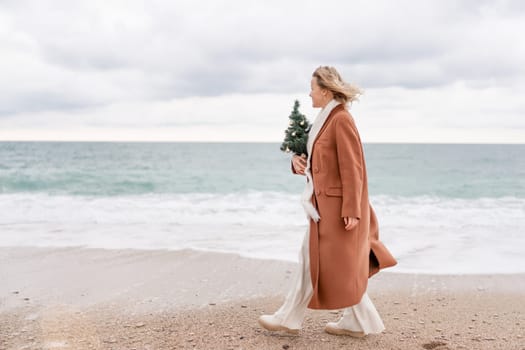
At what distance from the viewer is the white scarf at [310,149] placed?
9.80 feet

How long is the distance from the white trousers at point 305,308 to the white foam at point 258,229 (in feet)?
8.09

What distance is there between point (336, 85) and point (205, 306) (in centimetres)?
230

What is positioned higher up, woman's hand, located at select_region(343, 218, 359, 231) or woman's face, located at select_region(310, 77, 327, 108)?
woman's face, located at select_region(310, 77, 327, 108)

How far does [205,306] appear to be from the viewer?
4133mm

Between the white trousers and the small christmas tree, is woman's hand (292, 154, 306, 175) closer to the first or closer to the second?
the small christmas tree

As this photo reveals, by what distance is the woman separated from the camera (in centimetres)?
287

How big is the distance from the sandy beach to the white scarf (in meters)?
0.96

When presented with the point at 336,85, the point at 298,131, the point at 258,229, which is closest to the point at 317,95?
the point at 336,85

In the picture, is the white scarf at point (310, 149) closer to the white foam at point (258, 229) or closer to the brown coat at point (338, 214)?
the brown coat at point (338, 214)

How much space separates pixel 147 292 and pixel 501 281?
378 centimetres

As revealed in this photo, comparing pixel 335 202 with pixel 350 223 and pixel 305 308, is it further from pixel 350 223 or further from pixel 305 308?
pixel 305 308

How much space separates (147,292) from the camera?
4559 mm

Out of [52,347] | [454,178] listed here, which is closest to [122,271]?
[52,347]

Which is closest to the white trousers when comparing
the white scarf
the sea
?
the white scarf
